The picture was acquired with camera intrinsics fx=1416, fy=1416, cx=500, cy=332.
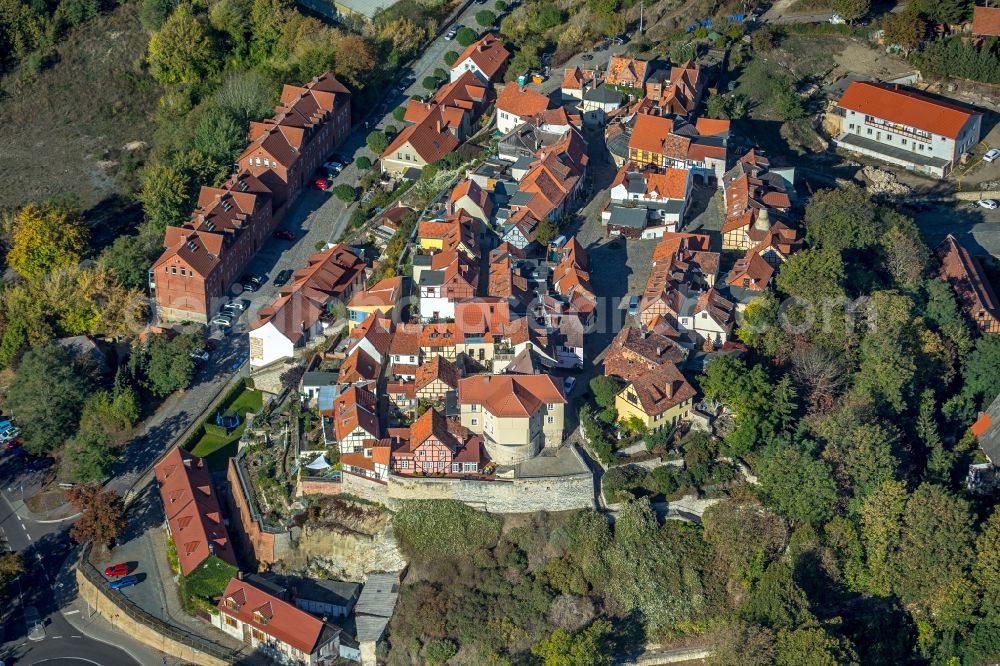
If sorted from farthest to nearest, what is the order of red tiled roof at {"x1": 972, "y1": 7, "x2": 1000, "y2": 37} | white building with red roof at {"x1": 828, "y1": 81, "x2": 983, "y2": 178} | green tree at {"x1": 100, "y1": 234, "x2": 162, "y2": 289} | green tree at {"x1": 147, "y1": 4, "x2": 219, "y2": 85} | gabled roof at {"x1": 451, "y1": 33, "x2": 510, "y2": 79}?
green tree at {"x1": 147, "y1": 4, "x2": 219, "y2": 85}, gabled roof at {"x1": 451, "y1": 33, "x2": 510, "y2": 79}, red tiled roof at {"x1": 972, "y1": 7, "x2": 1000, "y2": 37}, white building with red roof at {"x1": 828, "y1": 81, "x2": 983, "y2": 178}, green tree at {"x1": 100, "y1": 234, "x2": 162, "y2": 289}

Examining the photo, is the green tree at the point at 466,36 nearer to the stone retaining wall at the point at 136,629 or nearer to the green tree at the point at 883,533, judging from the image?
the stone retaining wall at the point at 136,629

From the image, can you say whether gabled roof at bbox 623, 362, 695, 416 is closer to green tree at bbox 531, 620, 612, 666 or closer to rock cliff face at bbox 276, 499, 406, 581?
green tree at bbox 531, 620, 612, 666

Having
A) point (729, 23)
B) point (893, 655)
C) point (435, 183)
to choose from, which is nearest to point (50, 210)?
point (435, 183)

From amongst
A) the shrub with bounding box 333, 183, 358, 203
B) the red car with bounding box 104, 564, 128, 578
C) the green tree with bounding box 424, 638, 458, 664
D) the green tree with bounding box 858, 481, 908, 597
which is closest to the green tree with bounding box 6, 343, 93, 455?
the red car with bounding box 104, 564, 128, 578

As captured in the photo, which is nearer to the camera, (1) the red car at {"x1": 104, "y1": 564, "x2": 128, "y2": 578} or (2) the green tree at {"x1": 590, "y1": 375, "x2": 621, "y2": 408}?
(2) the green tree at {"x1": 590, "y1": 375, "x2": 621, "y2": 408}

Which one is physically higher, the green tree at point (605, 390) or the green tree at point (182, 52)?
the green tree at point (605, 390)

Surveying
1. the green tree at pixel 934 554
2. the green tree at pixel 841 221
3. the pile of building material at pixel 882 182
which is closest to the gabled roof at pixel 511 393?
the green tree at pixel 934 554

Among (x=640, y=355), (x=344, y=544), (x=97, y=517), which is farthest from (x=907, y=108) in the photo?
(x=97, y=517)
